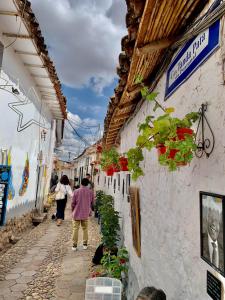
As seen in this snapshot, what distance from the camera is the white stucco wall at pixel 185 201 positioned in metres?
1.59

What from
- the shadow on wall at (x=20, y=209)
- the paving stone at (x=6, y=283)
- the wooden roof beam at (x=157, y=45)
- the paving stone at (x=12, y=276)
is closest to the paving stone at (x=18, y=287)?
the paving stone at (x=6, y=283)

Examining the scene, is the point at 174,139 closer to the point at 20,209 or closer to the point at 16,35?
the point at 16,35

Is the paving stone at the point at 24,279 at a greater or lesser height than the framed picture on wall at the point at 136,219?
lesser

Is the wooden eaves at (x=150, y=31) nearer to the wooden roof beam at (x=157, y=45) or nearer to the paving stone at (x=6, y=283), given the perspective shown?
the wooden roof beam at (x=157, y=45)

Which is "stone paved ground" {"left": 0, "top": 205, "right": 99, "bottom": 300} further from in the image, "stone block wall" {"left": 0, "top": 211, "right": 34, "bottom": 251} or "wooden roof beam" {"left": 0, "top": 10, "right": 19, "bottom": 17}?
"wooden roof beam" {"left": 0, "top": 10, "right": 19, "bottom": 17}

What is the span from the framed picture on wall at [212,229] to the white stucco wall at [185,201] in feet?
0.16

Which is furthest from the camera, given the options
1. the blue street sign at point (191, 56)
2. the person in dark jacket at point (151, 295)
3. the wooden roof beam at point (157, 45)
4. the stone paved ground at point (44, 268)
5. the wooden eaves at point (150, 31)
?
the stone paved ground at point (44, 268)

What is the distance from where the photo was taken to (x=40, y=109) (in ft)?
31.9

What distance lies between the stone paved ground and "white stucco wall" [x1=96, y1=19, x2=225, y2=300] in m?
2.39

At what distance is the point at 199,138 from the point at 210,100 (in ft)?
0.89

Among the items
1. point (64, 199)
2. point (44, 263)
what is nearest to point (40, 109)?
point (64, 199)

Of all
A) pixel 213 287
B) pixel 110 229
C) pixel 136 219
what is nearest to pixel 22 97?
pixel 110 229

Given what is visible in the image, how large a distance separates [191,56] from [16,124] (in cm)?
577

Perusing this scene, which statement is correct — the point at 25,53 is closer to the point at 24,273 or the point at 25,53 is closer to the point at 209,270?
the point at 24,273
